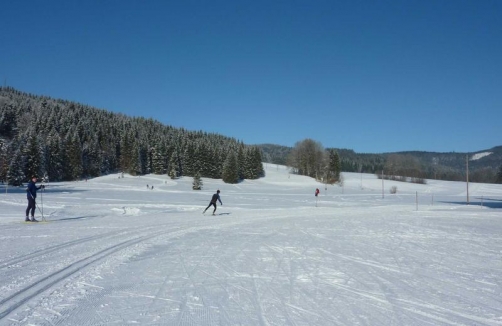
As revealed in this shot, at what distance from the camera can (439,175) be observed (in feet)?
603

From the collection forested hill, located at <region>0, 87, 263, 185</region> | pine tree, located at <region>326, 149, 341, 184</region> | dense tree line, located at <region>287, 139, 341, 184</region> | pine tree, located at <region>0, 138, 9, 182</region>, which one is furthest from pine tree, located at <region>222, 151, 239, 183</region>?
pine tree, located at <region>0, 138, 9, 182</region>

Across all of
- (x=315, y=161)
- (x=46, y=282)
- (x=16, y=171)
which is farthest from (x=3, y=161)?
(x=315, y=161)

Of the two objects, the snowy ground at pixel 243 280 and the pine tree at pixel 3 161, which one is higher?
the pine tree at pixel 3 161

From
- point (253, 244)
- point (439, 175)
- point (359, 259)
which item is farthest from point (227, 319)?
point (439, 175)

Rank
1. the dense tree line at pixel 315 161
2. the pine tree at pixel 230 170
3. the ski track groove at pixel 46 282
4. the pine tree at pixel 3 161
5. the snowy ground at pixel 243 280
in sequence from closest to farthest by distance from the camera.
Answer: the snowy ground at pixel 243 280, the ski track groove at pixel 46 282, the pine tree at pixel 3 161, the pine tree at pixel 230 170, the dense tree line at pixel 315 161

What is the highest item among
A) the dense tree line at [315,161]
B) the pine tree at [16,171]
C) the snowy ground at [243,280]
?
the dense tree line at [315,161]

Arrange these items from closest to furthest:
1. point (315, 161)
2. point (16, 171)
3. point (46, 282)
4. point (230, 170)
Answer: point (46, 282)
point (16, 171)
point (230, 170)
point (315, 161)

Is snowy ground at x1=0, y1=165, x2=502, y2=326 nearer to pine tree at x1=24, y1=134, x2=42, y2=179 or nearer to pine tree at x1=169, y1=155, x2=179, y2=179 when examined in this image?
pine tree at x1=24, y1=134, x2=42, y2=179

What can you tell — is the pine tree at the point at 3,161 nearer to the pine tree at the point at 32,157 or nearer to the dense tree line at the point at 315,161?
the pine tree at the point at 32,157

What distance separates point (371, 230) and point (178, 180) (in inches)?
2884

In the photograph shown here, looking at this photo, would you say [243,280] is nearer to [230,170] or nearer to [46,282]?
[46,282]

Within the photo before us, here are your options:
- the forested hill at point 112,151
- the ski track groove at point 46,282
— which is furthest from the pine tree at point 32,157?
the ski track groove at point 46,282

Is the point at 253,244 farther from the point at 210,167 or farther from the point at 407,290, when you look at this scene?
the point at 210,167

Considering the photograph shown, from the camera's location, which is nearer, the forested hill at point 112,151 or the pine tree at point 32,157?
the pine tree at point 32,157
